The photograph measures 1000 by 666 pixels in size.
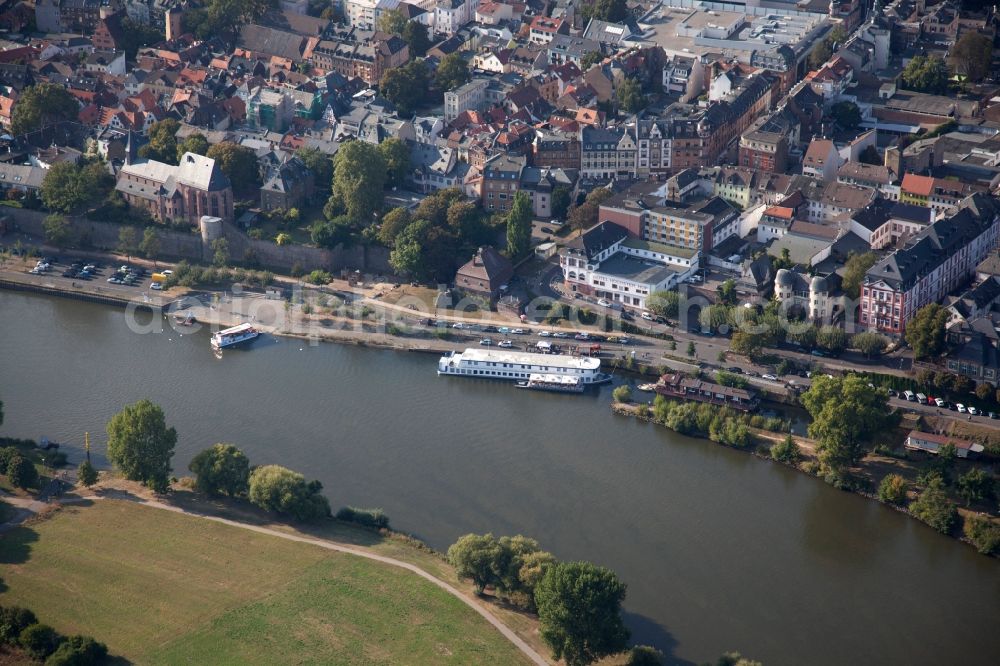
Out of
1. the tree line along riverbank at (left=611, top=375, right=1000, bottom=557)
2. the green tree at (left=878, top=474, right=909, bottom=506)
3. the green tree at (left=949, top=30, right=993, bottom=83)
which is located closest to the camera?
the tree line along riverbank at (left=611, top=375, right=1000, bottom=557)

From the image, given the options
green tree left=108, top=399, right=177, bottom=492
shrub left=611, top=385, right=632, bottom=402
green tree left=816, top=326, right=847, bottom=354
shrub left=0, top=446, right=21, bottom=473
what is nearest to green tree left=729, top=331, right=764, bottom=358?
green tree left=816, top=326, right=847, bottom=354

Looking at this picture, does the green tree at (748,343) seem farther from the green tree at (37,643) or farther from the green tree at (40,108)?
the green tree at (40,108)

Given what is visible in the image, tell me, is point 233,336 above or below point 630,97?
below

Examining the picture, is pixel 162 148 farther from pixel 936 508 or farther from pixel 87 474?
pixel 936 508

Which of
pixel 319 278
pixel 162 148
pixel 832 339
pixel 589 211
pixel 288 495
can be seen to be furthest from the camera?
pixel 162 148

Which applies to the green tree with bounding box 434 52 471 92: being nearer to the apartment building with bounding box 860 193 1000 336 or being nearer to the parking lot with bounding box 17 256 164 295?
the parking lot with bounding box 17 256 164 295

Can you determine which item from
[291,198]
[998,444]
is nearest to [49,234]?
[291,198]

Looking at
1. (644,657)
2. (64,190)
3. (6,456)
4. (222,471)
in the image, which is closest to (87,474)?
(6,456)
